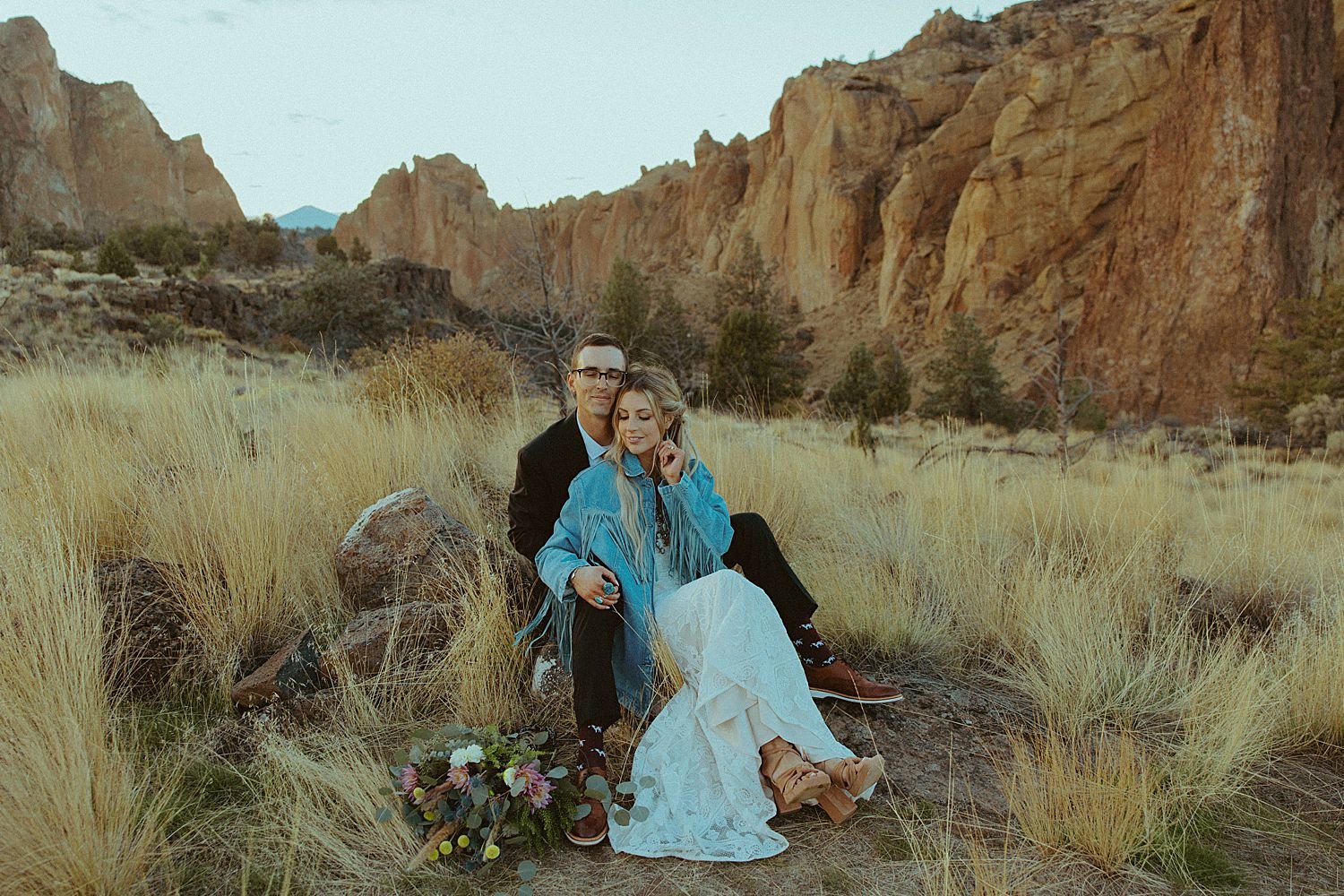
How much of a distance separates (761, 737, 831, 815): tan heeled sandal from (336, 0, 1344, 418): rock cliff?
5.02m

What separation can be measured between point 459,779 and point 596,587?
71cm

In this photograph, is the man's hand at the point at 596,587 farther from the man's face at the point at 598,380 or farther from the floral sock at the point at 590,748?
the man's face at the point at 598,380

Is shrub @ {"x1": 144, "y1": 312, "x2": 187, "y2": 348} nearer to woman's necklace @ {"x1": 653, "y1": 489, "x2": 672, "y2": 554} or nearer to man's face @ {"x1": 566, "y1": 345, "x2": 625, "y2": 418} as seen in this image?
man's face @ {"x1": 566, "y1": 345, "x2": 625, "y2": 418}

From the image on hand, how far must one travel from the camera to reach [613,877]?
2381 millimetres

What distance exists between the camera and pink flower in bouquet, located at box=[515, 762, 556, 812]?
97.7 inches

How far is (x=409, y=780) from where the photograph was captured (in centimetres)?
253

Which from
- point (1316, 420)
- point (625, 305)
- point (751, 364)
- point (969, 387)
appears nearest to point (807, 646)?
point (1316, 420)

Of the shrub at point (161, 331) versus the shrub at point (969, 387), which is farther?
the shrub at point (969, 387)

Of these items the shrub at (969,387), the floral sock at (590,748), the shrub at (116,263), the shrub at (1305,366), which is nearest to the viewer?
the floral sock at (590,748)

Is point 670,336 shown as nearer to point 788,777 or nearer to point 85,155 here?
point 788,777

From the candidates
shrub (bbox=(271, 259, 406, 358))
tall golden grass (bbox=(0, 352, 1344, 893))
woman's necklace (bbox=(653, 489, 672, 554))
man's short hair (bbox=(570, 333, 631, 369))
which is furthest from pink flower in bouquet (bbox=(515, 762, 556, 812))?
shrub (bbox=(271, 259, 406, 358))

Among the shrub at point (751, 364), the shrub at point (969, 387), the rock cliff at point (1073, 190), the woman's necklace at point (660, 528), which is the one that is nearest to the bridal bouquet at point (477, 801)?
the woman's necklace at point (660, 528)

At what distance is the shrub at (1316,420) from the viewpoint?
13039mm

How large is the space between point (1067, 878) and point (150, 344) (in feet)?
55.9
